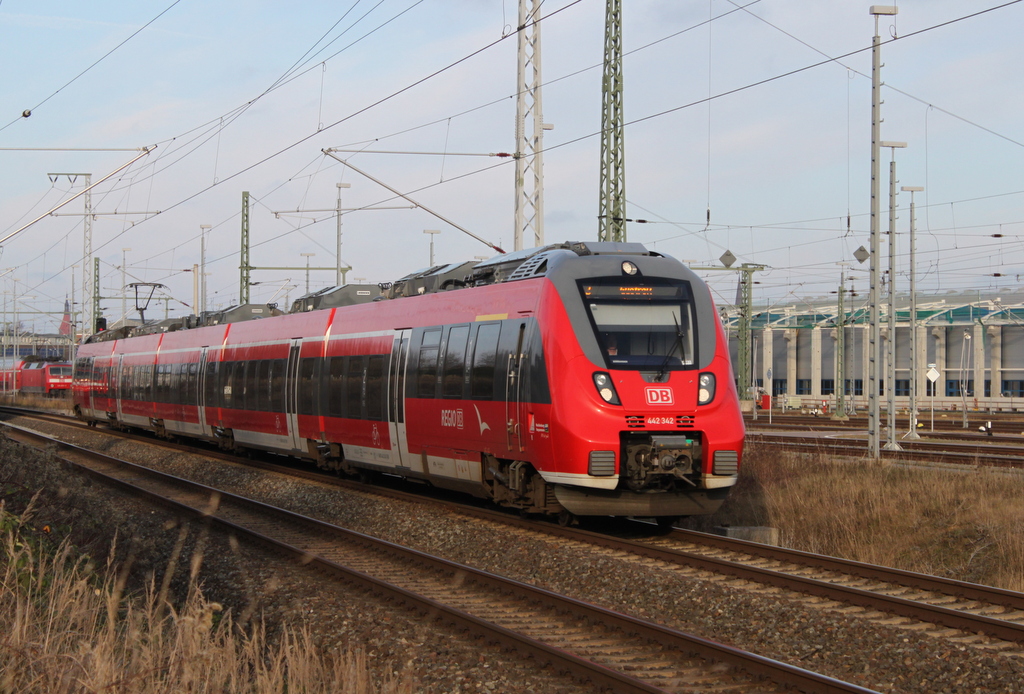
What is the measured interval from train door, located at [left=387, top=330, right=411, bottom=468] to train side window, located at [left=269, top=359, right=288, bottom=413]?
5.66m

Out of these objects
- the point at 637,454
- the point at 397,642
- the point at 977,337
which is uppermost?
the point at 977,337

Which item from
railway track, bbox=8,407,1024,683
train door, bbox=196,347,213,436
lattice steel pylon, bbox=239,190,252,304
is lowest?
railway track, bbox=8,407,1024,683

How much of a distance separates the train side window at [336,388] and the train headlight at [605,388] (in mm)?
7989

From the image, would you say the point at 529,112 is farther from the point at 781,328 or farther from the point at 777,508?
the point at 781,328

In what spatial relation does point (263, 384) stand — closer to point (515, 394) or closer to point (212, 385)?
point (212, 385)

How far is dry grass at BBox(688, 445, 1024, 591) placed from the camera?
1149 centimetres

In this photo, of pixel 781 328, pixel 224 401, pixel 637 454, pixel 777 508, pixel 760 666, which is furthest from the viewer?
pixel 781 328

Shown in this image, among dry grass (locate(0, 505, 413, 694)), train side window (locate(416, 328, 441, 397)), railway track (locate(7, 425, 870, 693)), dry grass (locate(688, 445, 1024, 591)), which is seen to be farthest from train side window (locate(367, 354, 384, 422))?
dry grass (locate(0, 505, 413, 694))

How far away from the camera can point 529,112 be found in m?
21.4

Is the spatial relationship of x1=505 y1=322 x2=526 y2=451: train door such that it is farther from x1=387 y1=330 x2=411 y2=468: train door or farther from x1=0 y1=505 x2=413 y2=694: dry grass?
x1=0 y1=505 x2=413 y2=694: dry grass

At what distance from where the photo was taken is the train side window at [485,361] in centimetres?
1338

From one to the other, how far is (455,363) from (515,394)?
199cm

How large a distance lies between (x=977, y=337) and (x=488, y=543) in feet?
205

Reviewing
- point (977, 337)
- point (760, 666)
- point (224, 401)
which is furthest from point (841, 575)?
point (977, 337)
